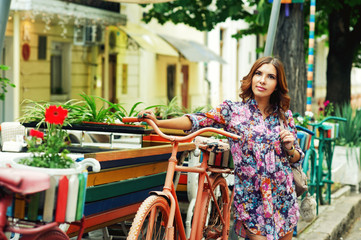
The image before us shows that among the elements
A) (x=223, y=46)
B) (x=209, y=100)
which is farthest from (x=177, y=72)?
(x=223, y=46)

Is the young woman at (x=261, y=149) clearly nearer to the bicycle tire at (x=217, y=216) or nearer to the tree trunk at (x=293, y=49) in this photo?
the bicycle tire at (x=217, y=216)

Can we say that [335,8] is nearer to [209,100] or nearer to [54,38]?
[54,38]

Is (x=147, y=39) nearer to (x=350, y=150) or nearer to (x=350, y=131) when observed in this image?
(x=350, y=131)

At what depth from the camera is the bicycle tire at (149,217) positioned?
3.46 m

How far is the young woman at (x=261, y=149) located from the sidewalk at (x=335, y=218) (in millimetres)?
2374

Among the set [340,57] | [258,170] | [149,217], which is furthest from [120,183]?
[340,57]

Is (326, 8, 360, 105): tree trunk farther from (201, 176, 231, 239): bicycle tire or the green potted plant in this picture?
(201, 176, 231, 239): bicycle tire

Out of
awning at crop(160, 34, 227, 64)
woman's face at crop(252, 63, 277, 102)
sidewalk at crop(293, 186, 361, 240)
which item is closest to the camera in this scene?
woman's face at crop(252, 63, 277, 102)

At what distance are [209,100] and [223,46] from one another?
3124 mm

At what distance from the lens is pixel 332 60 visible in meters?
15.4

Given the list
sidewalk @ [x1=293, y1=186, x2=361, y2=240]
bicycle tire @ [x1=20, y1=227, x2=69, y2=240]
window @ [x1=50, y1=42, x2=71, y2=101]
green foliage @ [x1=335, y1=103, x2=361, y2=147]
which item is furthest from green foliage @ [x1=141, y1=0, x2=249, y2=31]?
bicycle tire @ [x1=20, y1=227, x2=69, y2=240]

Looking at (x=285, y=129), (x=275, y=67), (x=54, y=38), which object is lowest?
(x=285, y=129)

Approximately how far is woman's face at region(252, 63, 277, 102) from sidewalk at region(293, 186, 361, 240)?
2638mm

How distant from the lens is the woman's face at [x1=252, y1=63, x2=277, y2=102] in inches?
159
